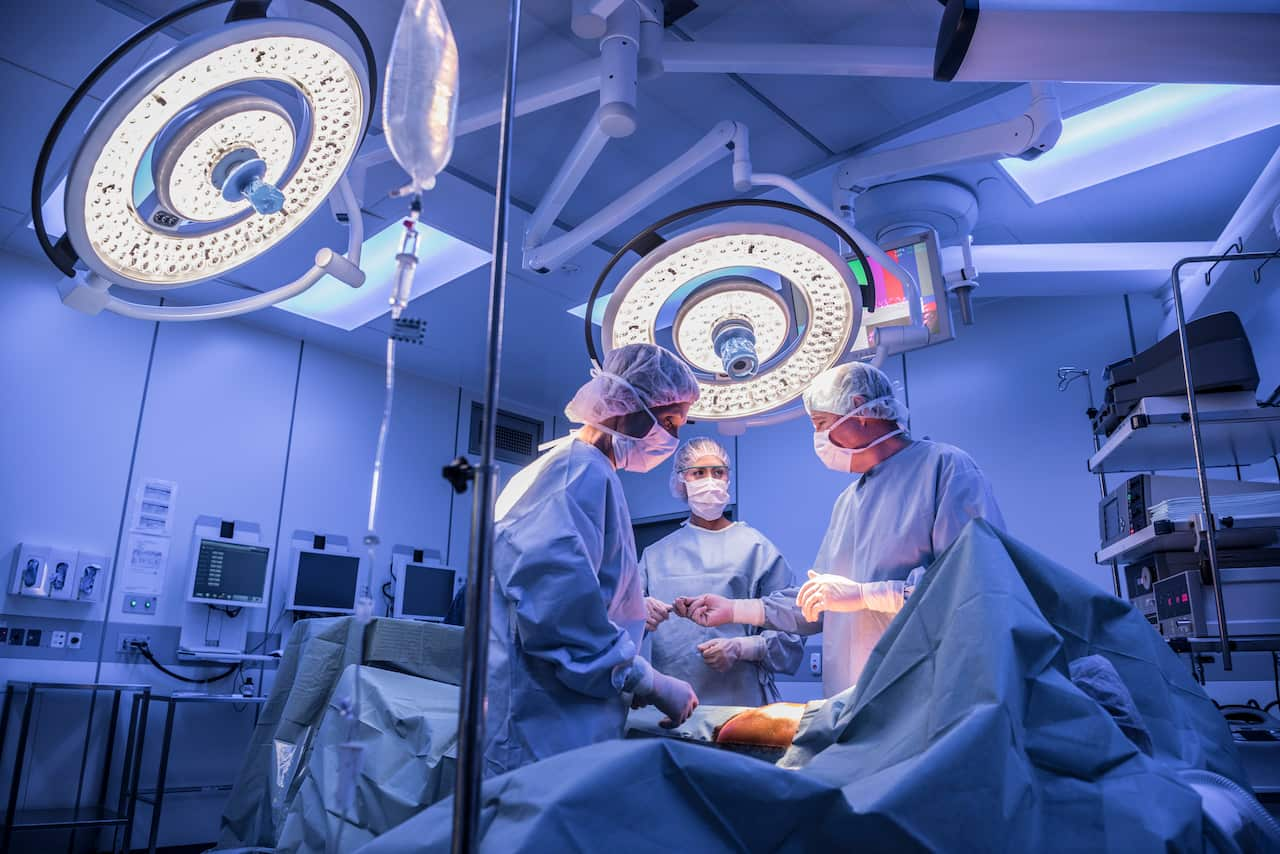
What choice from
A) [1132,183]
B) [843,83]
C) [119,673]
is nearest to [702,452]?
[843,83]

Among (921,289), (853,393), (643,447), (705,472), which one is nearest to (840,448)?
(853,393)

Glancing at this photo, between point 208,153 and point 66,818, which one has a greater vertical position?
point 208,153

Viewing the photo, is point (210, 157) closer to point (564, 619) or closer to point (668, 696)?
point (564, 619)

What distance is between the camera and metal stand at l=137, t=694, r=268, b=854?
397 cm

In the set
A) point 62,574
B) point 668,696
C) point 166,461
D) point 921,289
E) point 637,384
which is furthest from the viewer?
point 166,461

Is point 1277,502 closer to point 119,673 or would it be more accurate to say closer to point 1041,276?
point 1041,276

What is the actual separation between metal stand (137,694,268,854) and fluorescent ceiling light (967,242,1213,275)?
147 inches

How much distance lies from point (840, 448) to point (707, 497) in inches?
34.6

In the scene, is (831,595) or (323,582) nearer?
(831,595)

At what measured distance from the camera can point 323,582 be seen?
504cm

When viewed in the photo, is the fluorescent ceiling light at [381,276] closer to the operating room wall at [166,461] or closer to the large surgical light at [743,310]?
the operating room wall at [166,461]

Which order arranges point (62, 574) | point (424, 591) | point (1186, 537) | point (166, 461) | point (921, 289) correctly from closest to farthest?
point (1186, 537) < point (921, 289) < point (62, 574) < point (166, 461) < point (424, 591)

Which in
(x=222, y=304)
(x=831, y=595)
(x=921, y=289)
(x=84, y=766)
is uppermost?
(x=921, y=289)

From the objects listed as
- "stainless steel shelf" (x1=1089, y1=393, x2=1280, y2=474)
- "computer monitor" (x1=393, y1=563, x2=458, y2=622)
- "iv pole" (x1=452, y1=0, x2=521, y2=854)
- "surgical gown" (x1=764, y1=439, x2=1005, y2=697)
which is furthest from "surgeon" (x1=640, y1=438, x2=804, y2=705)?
"computer monitor" (x1=393, y1=563, x2=458, y2=622)
